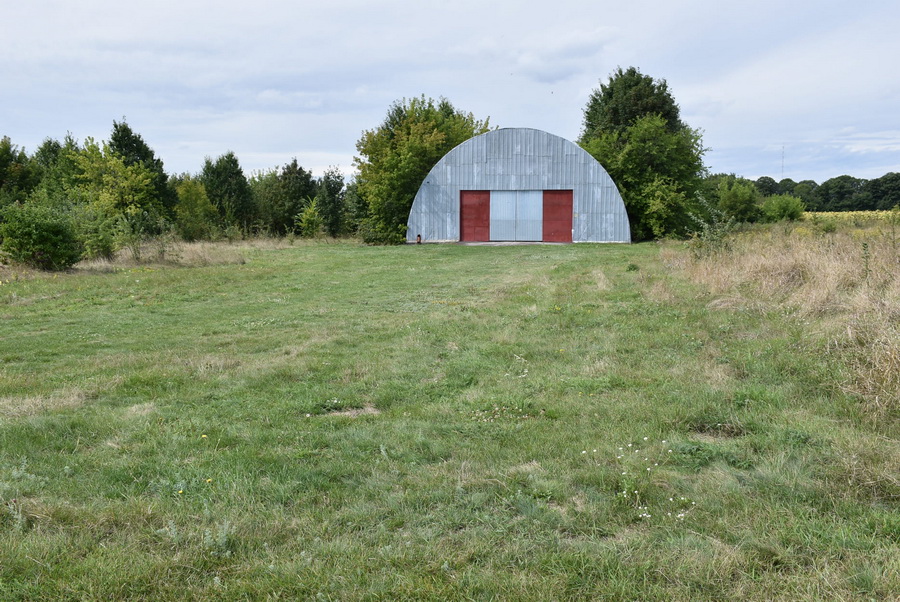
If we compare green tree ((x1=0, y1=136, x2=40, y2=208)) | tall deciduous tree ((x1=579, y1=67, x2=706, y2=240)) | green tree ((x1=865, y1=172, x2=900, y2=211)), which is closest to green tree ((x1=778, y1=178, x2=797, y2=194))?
green tree ((x1=865, y1=172, x2=900, y2=211))

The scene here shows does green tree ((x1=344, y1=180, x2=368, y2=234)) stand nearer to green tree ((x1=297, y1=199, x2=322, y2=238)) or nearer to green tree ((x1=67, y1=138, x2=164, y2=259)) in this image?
green tree ((x1=297, y1=199, x2=322, y2=238))

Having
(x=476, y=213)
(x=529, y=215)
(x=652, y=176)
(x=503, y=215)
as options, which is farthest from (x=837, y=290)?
(x=652, y=176)

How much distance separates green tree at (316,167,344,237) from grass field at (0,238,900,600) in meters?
34.0

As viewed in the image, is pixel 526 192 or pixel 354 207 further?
pixel 354 207

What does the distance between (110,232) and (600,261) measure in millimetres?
15713

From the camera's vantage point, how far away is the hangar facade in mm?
32469

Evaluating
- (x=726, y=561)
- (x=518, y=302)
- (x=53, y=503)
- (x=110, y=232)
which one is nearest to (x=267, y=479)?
(x=53, y=503)

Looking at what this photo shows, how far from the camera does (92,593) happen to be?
2895 mm

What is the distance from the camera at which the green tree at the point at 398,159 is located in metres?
35.2

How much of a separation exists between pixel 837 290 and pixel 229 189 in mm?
41072

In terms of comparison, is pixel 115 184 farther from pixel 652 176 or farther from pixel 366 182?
pixel 652 176

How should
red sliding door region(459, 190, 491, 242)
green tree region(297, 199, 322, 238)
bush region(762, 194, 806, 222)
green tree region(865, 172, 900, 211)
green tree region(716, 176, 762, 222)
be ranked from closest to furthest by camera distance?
red sliding door region(459, 190, 491, 242), green tree region(297, 199, 322, 238), bush region(762, 194, 806, 222), green tree region(716, 176, 762, 222), green tree region(865, 172, 900, 211)

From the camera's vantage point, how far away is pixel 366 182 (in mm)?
40562

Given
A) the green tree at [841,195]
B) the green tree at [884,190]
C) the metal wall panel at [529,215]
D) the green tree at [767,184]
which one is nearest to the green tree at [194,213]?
the metal wall panel at [529,215]
